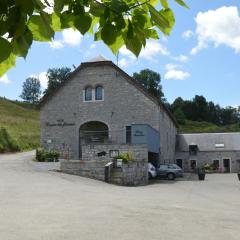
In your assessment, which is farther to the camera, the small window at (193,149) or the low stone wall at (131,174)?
the small window at (193,149)

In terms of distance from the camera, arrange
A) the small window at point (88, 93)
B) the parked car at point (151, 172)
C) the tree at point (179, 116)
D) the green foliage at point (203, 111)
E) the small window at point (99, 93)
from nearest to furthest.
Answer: the parked car at point (151, 172), the small window at point (99, 93), the small window at point (88, 93), the tree at point (179, 116), the green foliage at point (203, 111)

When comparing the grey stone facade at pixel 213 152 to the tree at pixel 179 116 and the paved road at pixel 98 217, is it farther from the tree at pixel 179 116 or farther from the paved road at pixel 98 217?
the tree at pixel 179 116

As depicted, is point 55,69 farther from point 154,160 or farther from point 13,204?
point 13,204

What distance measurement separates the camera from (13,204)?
15.6 m

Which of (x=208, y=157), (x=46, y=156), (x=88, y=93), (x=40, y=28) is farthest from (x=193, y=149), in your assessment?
(x=40, y=28)

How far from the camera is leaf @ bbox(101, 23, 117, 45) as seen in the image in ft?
7.86

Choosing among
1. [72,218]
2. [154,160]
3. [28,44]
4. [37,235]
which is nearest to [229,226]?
[72,218]

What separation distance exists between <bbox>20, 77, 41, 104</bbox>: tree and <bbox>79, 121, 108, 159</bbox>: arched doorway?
102783 mm

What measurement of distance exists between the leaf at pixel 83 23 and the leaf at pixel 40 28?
129mm

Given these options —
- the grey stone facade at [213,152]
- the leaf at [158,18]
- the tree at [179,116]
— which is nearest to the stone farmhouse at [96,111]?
the grey stone facade at [213,152]

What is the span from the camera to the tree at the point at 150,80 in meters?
93.5

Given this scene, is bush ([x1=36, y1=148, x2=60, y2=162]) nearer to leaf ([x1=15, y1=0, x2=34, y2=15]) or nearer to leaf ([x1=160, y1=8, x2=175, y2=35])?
leaf ([x1=160, y1=8, x2=175, y2=35])

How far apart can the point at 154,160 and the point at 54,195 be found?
2533 centimetres

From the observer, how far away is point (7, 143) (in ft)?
150
